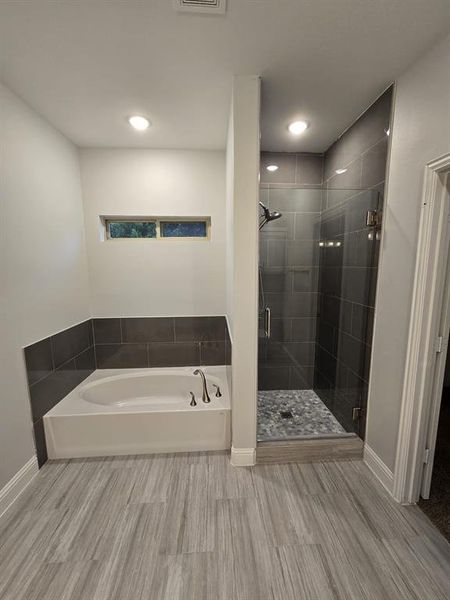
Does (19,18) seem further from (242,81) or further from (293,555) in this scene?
(293,555)

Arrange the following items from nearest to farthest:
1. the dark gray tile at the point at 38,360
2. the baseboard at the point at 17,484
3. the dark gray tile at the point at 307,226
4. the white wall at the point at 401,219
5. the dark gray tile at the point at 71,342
Answer: the white wall at the point at 401,219 → the baseboard at the point at 17,484 → the dark gray tile at the point at 38,360 → the dark gray tile at the point at 71,342 → the dark gray tile at the point at 307,226

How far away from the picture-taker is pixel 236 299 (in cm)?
165

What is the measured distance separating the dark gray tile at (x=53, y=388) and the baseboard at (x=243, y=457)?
1460 millimetres

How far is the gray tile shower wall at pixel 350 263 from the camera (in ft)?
5.80

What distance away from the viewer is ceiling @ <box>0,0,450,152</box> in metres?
1.10

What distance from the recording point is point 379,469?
169cm

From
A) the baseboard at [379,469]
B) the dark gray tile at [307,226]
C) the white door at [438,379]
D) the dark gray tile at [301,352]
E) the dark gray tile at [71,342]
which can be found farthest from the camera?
the dark gray tile at [301,352]

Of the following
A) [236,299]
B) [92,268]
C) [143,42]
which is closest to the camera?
[143,42]

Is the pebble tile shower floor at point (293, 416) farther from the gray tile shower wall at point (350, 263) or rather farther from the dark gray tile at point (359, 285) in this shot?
the dark gray tile at point (359, 285)

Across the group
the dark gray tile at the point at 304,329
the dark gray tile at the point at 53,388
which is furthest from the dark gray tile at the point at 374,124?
the dark gray tile at the point at 53,388

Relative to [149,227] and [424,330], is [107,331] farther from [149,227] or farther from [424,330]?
[424,330]

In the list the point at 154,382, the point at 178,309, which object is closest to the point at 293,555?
the point at 154,382

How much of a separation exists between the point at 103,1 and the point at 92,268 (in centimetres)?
201

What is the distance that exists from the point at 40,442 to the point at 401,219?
2.88m
